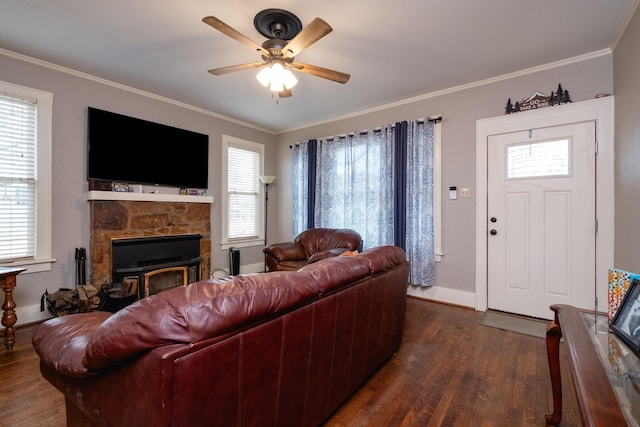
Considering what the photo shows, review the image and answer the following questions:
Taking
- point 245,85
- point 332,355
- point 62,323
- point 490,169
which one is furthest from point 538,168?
point 62,323

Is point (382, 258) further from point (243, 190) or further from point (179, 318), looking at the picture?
point (243, 190)

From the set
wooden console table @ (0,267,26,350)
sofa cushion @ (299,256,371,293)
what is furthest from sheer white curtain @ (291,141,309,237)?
wooden console table @ (0,267,26,350)

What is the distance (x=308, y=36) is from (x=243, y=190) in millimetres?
3391

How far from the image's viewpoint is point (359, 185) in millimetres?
4312

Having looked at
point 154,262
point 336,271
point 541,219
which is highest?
point 541,219

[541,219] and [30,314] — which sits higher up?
[541,219]

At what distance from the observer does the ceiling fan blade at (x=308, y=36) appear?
5.86 feet

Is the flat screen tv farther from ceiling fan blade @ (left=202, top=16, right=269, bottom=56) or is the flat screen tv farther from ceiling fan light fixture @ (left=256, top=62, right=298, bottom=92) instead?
ceiling fan blade @ (left=202, top=16, right=269, bottom=56)

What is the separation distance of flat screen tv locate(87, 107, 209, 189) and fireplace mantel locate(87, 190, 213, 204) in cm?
19

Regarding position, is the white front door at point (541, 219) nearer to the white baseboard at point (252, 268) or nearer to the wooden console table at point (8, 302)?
the white baseboard at point (252, 268)

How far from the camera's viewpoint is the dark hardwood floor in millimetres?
1620

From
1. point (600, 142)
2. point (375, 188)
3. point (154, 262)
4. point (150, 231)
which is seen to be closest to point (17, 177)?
point (150, 231)

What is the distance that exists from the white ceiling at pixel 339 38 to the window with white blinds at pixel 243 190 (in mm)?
1350

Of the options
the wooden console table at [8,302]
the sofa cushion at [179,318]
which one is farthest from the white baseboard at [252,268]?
the sofa cushion at [179,318]
